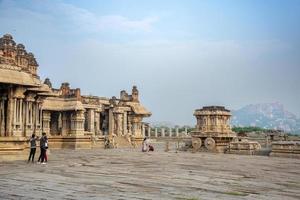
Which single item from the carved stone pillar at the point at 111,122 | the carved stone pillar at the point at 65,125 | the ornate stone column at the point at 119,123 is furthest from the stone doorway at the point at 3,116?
the carved stone pillar at the point at 111,122

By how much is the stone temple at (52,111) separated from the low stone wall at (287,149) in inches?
728

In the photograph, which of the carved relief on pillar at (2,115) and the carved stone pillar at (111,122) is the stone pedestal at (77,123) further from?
the carved relief on pillar at (2,115)

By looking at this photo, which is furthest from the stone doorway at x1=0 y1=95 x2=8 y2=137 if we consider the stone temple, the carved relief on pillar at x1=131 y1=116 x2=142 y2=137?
the carved relief on pillar at x1=131 y1=116 x2=142 y2=137

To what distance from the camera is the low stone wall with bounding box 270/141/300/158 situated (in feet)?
94.1

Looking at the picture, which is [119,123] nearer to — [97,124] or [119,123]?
[119,123]

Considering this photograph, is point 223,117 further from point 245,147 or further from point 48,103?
point 48,103

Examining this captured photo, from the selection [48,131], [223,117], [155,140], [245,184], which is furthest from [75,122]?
[245,184]

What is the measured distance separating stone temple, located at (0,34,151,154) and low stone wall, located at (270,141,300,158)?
60.7 feet

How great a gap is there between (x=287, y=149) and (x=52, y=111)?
2559 cm

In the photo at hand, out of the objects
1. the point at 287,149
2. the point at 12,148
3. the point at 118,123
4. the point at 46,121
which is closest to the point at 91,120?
the point at 118,123

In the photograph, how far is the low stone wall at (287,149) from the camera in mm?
28688

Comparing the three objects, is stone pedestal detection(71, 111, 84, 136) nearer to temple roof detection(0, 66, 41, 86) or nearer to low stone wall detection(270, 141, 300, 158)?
temple roof detection(0, 66, 41, 86)

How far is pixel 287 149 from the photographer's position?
1158 inches

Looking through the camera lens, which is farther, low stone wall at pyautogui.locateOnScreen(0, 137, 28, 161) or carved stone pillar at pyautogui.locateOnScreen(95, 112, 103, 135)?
carved stone pillar at pyautogui.locateOnScreen(95, 112, 103, 135)
